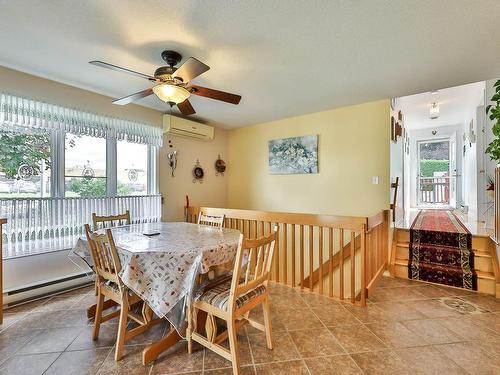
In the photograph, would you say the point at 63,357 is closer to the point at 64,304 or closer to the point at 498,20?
the point at 64,304

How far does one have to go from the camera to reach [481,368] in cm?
157

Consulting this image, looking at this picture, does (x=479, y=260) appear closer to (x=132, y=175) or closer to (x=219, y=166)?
(x=219, y=166)

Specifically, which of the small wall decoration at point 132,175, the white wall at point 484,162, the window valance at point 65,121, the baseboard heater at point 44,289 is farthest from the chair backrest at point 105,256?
the white wall at point 484,162

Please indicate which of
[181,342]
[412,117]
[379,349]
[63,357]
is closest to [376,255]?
[379,349]

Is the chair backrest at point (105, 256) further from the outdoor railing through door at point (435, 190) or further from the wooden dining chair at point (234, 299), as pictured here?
the outdoor railing through door at point (435, 190)

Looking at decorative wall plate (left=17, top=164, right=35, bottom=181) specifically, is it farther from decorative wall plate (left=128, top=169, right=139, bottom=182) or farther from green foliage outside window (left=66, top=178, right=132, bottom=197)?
decorative wall plate (left=128, top=169, right=139, bottom=182)

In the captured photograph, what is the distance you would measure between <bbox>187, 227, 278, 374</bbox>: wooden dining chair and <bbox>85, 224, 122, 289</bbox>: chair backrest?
598 mm

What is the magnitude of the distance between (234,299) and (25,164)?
270 cm

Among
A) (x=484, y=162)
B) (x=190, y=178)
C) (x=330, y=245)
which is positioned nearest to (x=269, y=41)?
(x=330, y=245)

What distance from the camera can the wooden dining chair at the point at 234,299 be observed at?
1464mm

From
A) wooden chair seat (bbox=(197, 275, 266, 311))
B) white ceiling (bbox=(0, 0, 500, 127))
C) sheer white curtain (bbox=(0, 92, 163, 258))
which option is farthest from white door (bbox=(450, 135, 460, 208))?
sheer white curtain (bbox=(0, 92, 163, 258))

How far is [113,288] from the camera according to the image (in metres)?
1.78

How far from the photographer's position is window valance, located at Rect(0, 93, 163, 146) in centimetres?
240

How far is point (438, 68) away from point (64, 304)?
4458 millimetres
